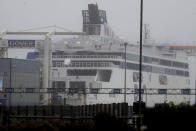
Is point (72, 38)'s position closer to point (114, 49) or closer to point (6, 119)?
point (114, 49)

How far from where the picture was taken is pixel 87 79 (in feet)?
344

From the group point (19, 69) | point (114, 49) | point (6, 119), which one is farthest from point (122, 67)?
point (6, 119)

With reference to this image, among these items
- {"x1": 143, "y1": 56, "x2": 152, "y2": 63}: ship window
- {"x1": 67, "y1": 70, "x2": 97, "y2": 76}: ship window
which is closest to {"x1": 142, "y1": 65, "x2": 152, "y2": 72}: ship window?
{"x1": 143, "y1": 56, "x2": 152, "y2": 63}: ship window

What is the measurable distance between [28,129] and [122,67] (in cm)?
9859

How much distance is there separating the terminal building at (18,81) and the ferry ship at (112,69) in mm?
A: 14869

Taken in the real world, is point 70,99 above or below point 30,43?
below

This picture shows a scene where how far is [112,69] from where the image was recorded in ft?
365

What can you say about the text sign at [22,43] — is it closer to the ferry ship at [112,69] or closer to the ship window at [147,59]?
the ferry ship at [112,69]

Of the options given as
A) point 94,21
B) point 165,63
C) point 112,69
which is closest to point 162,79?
point 165,63

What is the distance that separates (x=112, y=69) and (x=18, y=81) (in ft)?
102

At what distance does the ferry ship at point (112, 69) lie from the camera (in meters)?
106

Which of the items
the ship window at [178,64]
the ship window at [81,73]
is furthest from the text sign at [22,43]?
the ship window at [178,64]

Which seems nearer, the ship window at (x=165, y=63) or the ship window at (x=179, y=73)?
the ship window at (x=165, y=63)

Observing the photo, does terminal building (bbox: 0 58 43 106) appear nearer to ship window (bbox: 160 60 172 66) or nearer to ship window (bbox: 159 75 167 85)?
ship window (bbox: 159 75 167 85)
